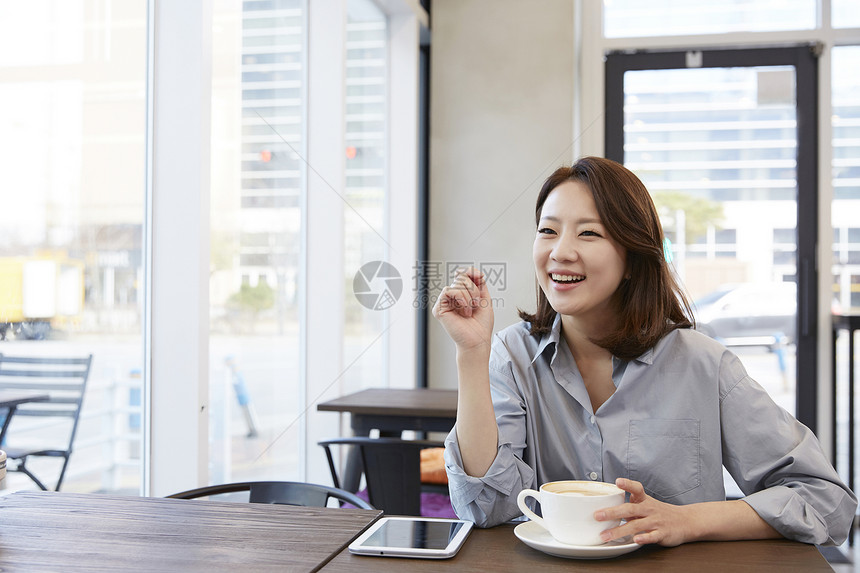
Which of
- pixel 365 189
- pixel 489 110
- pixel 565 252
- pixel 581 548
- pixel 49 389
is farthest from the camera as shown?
pixel 489 110

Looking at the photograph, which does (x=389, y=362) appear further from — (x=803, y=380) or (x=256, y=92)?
(x=803, y=380)

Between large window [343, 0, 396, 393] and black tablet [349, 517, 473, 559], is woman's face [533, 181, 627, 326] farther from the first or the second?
large window [343, 0, 396, 393]

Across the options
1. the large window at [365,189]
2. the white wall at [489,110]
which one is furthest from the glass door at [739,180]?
the large window at [365,189]

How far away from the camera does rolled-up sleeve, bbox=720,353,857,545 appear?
985 millimetres

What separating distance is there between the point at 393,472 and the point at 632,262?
0.81 meters

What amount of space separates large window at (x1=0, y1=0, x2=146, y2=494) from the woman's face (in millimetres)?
1012

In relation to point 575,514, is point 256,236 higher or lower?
higher

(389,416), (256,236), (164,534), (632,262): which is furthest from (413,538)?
(256,236)

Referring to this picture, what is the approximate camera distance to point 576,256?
3.93ft

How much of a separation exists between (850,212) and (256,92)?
9.27 ft

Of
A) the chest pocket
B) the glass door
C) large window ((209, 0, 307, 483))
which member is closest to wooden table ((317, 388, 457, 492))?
large window ((209, 0, 307, 483))

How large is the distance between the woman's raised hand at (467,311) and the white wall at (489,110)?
2695mm

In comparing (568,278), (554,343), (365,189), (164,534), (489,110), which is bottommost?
(164,534)

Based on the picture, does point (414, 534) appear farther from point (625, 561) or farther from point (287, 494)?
point (287, 494)
